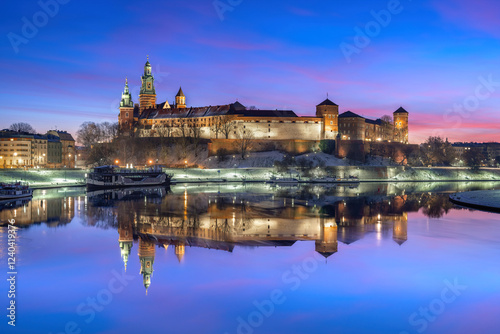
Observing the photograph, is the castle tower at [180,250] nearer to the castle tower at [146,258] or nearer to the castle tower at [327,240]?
the castle tower at [146,258]

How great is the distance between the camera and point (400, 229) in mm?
19375

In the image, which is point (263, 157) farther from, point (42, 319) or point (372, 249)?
point (42, 319)

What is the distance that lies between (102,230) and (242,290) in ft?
33.0

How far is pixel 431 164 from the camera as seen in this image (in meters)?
91.1

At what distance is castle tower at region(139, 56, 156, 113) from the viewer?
102250mm

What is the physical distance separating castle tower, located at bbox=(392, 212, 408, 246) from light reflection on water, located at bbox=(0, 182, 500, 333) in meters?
0.10

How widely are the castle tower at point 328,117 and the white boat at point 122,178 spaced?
42032mm

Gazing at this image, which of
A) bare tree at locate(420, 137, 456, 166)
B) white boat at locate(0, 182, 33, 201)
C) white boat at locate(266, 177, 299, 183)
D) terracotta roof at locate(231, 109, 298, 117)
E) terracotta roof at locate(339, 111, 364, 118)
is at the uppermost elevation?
terracotta roof at locate(339, 111, 364, 118)

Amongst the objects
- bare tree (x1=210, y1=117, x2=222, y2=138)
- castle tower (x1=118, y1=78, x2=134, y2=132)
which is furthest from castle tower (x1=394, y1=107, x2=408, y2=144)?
castle tower (x1=118, y1=78, x2=134, y2=132)

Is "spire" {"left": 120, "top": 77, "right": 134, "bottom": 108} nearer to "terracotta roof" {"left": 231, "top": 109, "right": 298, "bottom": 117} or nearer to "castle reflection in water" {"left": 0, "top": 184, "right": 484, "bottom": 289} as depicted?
"terracotta roof" {"left": 231, "top": 109, "right": 298, "bottom": 117}

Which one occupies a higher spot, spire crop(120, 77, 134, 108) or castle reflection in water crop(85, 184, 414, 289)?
spire crop(120, 77, 134, 108)

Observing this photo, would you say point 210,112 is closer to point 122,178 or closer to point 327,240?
point 122,178

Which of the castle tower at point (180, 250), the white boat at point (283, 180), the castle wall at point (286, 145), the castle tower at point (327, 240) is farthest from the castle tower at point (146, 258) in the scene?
the castle wall at point (286, 145)

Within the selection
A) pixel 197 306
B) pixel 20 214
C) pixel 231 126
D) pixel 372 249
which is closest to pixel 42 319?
pixel 197 306
